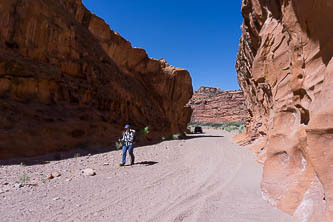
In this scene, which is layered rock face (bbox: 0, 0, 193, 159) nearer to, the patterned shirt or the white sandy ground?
the white sandy ground

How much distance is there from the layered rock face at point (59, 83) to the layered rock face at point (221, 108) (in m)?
58.0

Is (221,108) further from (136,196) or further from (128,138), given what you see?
(136,196)

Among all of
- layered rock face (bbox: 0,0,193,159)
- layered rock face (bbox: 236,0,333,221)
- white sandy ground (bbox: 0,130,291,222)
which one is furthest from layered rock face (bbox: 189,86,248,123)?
layered rock face (bbox: 236,0,333,221)

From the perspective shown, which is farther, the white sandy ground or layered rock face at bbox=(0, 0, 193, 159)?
layered rock face at bbox=(0, 0, 193, 159)

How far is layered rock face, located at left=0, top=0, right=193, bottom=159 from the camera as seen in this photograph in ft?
28.0

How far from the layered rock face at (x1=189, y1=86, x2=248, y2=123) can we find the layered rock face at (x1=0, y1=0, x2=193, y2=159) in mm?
57996

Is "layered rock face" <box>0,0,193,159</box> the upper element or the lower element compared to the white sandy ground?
upper

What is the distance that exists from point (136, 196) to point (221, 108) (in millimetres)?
73176

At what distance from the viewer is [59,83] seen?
11.1 meters

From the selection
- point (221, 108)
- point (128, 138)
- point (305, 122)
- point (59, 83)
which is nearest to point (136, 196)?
point (128, 138)

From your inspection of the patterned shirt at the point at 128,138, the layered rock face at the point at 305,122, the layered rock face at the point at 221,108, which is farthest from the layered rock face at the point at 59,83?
the layered rock face at the point at 221,108

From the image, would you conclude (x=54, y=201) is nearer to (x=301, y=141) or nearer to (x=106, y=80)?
(x=301, y=141)

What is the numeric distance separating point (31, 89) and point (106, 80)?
5.44m

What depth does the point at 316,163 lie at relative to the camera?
2473mm
